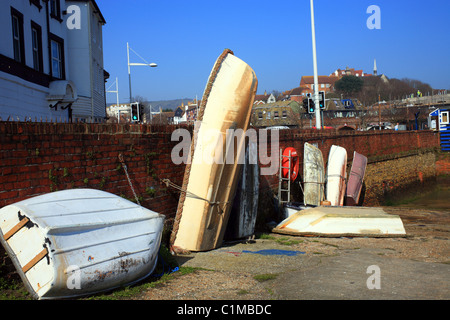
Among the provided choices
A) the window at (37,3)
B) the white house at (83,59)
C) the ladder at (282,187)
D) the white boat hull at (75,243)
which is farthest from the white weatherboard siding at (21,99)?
the white boat hull at (75,243)

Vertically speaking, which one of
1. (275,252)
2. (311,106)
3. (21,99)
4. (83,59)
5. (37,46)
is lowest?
(275,252)

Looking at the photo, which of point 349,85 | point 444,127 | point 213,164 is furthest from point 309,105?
point 349,85

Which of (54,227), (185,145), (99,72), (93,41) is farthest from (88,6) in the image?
(54,227)

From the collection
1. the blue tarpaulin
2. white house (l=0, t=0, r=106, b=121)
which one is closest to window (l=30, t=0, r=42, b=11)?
white house (l=0, t=0, r=106, b=121)

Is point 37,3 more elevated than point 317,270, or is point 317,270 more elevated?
point 37,3

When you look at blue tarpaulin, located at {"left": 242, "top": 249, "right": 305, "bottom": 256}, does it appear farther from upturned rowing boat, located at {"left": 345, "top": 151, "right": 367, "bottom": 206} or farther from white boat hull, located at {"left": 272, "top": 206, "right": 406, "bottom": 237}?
upturned rowing boat, located at {"left": 345, "top": 151, "right": 367, "bottom": 206}

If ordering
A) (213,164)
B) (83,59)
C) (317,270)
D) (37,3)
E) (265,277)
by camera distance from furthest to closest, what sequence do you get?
(83,59) → (37,3) → (213,164) → (317,270) → (265,277)

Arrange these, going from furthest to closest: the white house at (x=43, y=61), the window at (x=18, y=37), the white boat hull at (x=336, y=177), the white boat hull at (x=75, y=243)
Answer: the window at (x=18, y=37)
the white house at (x=43, y=61)
the white boat hull at (x=336, y=177)
the white boat hull at (x=75, y=243)

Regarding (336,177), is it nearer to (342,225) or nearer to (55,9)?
(342,225)

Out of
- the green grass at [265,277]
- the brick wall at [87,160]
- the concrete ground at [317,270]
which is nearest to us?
the concrete ground at [317,270]

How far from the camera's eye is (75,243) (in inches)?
154

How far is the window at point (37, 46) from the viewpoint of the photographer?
16234mm

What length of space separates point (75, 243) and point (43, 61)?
1474 centimetres

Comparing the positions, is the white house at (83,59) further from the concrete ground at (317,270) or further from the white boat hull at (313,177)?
the concrete ground at (317,270)
